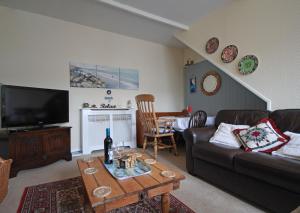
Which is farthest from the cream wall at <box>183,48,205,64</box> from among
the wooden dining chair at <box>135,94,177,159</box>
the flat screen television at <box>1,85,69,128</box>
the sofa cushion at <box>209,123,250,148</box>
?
the flat screen television at <box>1,85,69,128</box>

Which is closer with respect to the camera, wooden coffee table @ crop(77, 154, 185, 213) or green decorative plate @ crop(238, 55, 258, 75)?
wooden coffee table @ crop(77, 154, 185, 213)

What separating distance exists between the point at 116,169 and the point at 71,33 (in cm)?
308

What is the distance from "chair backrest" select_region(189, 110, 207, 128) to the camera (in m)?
3.06

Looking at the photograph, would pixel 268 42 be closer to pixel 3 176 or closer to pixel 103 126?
pixel 103 126

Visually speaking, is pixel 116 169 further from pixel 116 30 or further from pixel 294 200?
pixel 116 30

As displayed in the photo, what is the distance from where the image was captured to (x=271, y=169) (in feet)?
4.40

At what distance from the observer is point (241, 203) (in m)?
1.55

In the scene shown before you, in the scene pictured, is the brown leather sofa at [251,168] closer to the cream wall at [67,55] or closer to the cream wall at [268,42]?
the cream wall at [268,42]

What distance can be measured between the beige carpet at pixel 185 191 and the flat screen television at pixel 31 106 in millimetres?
731

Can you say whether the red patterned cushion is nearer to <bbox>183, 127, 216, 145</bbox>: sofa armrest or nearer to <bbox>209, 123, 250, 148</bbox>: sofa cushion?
<bbox>209, 123, 250, 148</bbox>: sofa cushion

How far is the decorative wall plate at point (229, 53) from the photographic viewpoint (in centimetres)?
274

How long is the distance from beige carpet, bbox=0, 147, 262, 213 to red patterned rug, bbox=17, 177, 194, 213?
0.08 m

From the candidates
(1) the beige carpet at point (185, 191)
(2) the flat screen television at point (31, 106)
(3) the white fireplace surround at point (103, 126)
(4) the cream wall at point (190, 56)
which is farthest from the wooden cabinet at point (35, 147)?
(4) the cream wall at point (190, 56)

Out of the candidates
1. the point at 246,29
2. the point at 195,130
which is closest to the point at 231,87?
the point at 246,29
